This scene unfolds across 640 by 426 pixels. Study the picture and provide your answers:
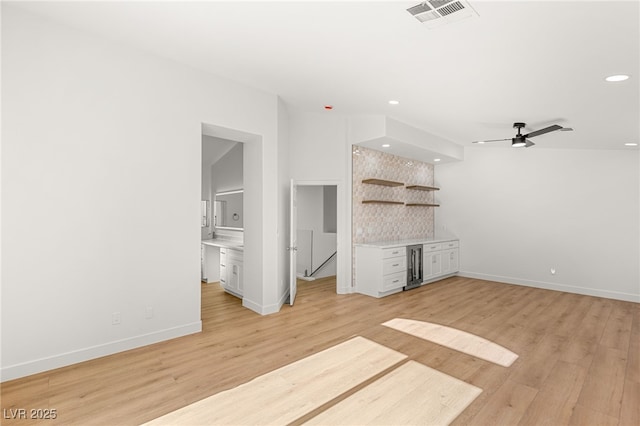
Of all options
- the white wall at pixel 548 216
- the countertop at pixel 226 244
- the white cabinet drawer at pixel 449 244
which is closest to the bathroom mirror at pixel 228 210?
the countertop at pixel 226 244

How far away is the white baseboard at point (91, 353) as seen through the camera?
2.62 meters

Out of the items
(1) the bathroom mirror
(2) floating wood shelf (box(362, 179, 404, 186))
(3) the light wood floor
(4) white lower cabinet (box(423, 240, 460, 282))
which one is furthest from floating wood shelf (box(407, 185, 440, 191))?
(1) the bathroom mirror

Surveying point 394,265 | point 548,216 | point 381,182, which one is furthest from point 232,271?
point 548,216

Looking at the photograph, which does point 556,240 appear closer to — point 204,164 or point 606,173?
point 606,173

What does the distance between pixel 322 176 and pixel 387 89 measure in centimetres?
201

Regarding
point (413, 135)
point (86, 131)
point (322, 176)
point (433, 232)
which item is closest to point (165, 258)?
point (86, 131)

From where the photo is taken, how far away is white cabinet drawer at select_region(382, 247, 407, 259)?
5.49 metres

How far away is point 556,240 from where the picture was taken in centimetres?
613

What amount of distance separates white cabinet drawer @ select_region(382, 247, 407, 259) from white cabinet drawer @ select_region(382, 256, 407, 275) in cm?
7

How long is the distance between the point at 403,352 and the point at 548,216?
4.92 metres

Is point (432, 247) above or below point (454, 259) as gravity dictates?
above

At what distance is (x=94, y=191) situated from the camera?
303 cm

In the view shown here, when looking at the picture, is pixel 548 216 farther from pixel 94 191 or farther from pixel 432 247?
pixel 94 191

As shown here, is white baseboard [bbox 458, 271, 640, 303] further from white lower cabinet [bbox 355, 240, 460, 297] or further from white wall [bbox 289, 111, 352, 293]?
white wall [bbox 289, 111, 352, 293]
